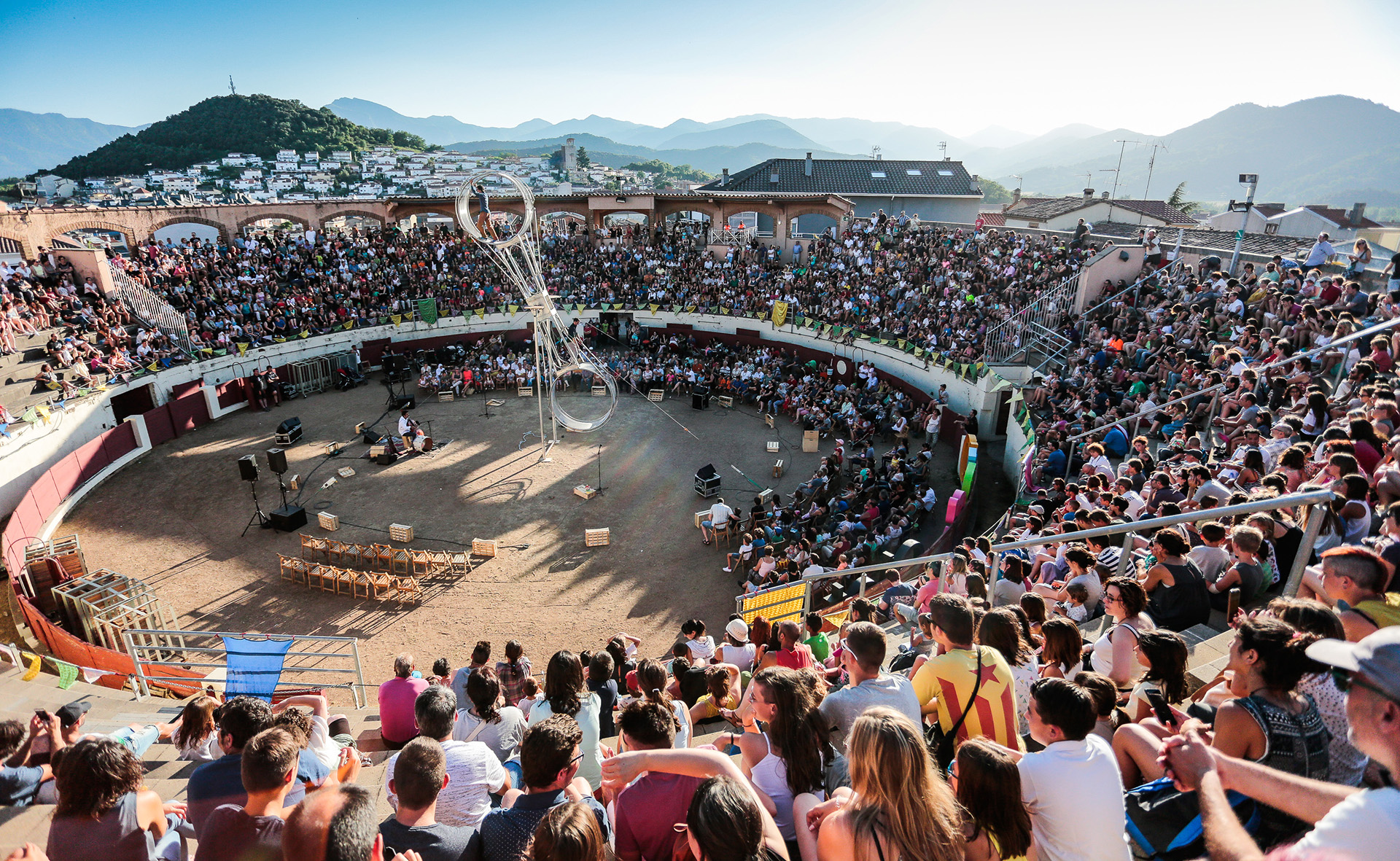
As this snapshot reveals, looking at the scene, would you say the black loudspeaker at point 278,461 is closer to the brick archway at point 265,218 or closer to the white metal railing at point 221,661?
the white metal railing at point 221,661

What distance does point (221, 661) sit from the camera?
11695 millimetres

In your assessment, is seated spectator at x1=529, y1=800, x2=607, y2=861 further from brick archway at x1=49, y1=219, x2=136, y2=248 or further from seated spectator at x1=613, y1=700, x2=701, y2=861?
brick archway at x1=49, y1=219, x2=136, y2=248

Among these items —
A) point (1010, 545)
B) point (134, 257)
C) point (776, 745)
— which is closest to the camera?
point (776, 745)

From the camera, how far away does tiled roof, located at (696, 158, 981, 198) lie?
47219mm

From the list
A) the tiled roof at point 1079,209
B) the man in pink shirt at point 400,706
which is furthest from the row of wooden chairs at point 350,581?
the tiled roof at point 1079,209

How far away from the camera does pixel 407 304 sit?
3284 cm

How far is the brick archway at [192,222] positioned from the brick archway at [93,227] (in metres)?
0.88

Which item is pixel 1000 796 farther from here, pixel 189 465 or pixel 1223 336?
pixel 189 465

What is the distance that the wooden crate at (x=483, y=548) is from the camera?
16141 mm

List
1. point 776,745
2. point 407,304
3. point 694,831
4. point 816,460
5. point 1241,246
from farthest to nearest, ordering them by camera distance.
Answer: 1. point 407,304
2. point 816,460
3. point 1241,246
4. point 776,745
5. point 694,831

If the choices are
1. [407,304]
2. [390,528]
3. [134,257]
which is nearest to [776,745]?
[390,528]

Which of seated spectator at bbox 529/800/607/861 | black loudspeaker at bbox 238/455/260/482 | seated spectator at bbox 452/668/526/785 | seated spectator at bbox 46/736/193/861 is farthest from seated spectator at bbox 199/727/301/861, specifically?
black loudspeaker at bbox 238/455/260/482

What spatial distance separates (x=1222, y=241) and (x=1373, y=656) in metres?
27.1

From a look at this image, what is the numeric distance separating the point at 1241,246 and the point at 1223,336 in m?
7.08
